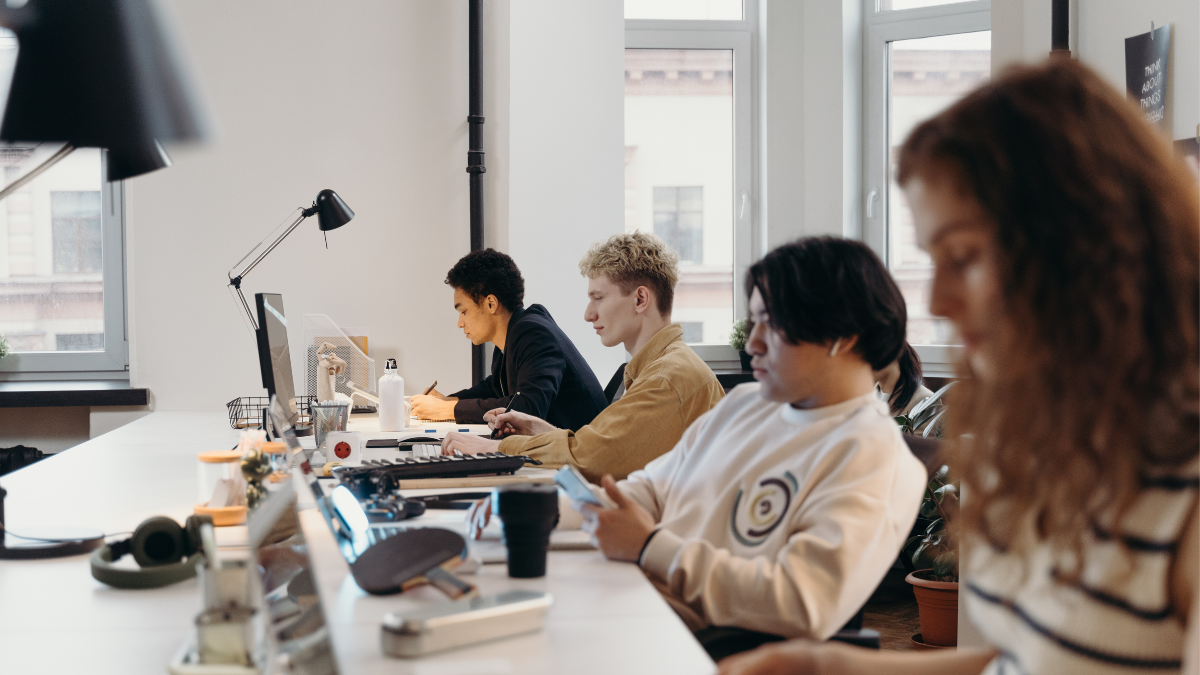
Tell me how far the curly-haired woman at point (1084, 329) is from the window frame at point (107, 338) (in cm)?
405

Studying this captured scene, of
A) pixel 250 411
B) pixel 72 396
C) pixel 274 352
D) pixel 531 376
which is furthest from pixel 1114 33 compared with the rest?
pixel 72 396

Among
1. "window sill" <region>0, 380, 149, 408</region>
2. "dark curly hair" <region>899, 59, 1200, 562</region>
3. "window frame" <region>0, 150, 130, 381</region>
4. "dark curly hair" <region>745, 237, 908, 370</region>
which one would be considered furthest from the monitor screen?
"window frame" <region>0, 150, 130, 381</region>

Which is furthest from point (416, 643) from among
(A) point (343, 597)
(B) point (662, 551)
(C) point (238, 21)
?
(C) point (238, 21)

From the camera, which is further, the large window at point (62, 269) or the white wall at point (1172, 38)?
the large window at point (62, 269)

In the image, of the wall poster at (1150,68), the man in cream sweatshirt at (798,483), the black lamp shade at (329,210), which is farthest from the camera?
the black lamp shade at (329,210)

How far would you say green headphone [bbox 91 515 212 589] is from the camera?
4.25ft

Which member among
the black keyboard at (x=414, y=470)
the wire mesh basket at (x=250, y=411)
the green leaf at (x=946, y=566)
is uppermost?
the black keyboard at (x=414, y=470)

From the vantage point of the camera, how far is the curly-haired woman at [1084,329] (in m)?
0.61

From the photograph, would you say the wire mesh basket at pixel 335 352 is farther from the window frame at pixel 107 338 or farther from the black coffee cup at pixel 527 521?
the black coffee cup at pixel 527 521

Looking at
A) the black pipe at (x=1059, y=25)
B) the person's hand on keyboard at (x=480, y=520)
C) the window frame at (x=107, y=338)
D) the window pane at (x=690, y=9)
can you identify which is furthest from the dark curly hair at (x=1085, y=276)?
the window frame at (x=107, y=338)

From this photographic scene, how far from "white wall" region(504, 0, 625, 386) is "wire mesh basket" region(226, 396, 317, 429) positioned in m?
0.97

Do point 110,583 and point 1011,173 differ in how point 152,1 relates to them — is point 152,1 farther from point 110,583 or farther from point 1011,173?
point 1011,173

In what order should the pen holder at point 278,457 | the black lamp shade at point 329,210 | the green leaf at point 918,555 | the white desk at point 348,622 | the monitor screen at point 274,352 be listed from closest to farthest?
the white desk at point 348,622 < the pen holder at point 278,457 < the monitor screen at point 274,352 < the green leaf at point 918,555 < the black lamp shade at point 329,210

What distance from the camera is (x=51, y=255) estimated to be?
399 centimetres
